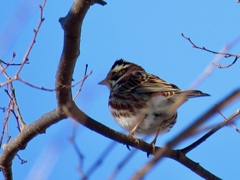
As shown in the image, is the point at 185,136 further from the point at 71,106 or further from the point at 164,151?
the point at 71,106

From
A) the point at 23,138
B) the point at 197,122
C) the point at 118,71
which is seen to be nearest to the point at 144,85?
the point at 118,71

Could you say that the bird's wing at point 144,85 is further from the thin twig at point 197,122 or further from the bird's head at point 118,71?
the thin twig at point 197,122

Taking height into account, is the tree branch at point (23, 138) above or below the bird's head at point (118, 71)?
below

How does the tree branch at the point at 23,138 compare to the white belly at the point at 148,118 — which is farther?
the white belly at the point at 148,118

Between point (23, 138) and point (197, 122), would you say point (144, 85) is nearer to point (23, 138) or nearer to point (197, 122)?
point (23, 138)

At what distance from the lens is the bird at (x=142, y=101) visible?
543 centimetres

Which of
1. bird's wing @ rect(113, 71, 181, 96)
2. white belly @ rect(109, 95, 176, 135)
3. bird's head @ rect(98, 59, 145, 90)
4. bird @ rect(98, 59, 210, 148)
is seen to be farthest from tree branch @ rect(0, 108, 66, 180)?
bird's head @ rect(98, 59, 145, 90)

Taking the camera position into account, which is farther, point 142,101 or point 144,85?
point 144,85

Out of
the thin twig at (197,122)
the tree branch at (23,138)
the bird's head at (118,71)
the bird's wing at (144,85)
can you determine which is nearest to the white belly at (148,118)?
the bird's wing at (144,85)

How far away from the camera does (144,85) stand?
6.29m

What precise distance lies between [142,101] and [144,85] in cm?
48

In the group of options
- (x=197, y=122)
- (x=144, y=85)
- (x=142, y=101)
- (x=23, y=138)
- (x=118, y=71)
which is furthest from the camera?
(x=118, y=71)

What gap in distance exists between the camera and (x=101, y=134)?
13.0ft

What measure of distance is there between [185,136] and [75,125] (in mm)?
880
